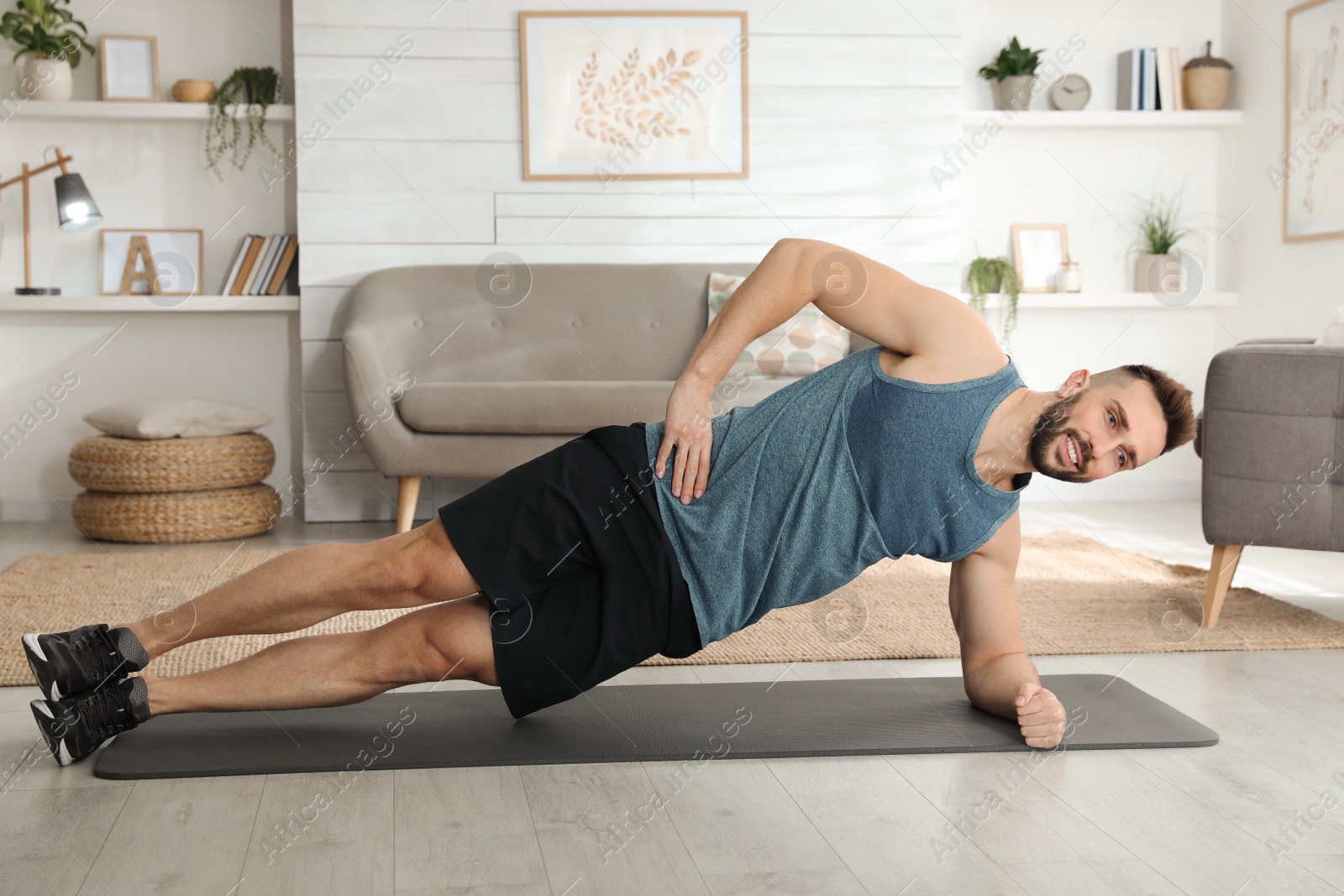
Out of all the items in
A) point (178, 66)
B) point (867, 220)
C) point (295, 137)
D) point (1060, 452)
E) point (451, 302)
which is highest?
point (178, 66)

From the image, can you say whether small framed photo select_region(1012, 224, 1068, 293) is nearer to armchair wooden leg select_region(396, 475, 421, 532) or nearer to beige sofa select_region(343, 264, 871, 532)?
beige sofa select_region(343, 264, 871, 532)

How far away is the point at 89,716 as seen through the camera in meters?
1.65

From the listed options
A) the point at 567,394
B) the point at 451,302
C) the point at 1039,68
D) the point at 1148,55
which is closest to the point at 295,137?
the point at 451,302

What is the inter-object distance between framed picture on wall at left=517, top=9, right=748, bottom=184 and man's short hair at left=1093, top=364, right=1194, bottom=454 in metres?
2.85

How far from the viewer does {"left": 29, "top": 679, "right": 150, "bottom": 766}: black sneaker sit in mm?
1629

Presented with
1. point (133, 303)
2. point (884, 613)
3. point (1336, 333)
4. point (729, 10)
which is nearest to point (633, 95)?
point (729, 10)

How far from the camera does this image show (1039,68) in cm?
468

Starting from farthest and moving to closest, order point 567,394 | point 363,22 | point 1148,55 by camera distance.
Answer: point 1148,55 → point 363,22 → point 567,394

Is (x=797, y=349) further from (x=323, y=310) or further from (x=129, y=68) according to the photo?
(x=129, y=68)

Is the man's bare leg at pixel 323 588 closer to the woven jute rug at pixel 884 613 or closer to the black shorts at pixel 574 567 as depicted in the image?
the black shorts at pixel 574 567

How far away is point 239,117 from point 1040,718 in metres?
3.59

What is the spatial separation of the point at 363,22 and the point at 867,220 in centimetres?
191

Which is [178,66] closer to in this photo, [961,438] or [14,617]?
[14,617]

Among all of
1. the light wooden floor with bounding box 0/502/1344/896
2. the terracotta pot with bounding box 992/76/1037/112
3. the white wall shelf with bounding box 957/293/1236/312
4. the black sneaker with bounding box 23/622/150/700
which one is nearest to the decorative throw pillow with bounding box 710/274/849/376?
the white wall shelf with bounding box 957/293/1236/312
